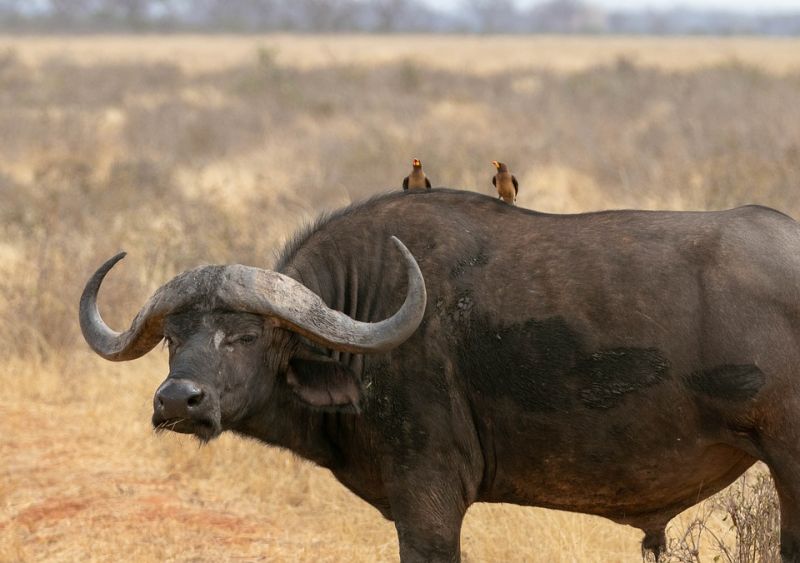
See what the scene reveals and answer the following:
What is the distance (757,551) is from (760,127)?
38.1ft

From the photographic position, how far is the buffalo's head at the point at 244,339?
4.43 meters

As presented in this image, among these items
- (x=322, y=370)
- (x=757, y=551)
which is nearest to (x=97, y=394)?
(x=322, y=370)

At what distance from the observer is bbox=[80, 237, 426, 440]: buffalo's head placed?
4.43m

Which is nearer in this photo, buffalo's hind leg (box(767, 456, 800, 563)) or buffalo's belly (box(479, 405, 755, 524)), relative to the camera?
buffalo's hind leg (box(767, 456, 800, 563))

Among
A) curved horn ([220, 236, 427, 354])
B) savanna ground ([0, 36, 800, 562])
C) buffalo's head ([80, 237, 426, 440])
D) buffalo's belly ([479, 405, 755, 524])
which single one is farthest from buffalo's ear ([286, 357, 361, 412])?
savanna ground ([0, 36, 800, 562])

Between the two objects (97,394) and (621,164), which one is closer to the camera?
(97,394)

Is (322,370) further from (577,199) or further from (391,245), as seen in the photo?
(577,199)

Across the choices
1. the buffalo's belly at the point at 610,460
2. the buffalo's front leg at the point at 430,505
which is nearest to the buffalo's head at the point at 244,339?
the buffalo's front leg at the point at 430,505

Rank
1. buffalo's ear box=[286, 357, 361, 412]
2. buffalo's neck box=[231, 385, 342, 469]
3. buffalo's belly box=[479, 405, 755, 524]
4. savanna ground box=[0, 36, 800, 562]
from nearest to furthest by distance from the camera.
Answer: buffalo's belly box=[479, 405, 755, 524], buffalo's ear box=[286, 357, 361, 412], buffalo's neck box=[231, 385, 342, 469], savanna ground box=[0, 36, 800, 562]

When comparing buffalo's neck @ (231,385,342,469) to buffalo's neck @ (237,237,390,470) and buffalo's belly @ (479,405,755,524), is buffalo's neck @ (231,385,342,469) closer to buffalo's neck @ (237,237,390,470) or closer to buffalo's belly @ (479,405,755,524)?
buffalo's neck @ (237,237,390,470)

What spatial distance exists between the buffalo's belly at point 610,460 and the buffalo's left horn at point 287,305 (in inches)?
25.6

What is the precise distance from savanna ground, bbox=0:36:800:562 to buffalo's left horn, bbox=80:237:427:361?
5.36ft

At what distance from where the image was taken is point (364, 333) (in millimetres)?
4496

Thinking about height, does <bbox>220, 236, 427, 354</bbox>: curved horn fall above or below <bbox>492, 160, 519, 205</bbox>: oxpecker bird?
below
